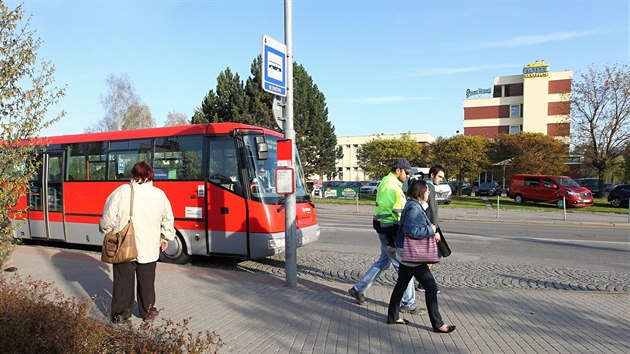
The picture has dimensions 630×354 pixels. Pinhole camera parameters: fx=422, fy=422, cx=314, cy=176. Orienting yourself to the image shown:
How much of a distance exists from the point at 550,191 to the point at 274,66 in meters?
25.5

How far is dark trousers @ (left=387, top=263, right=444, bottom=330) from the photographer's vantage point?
4617 millimetres

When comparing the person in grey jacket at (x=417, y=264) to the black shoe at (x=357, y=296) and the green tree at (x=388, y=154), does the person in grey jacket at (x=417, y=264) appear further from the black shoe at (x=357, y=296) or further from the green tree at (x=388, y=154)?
the green tree at (x=388, y=154)

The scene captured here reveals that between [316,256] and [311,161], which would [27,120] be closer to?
[316,256]

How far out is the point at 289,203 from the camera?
644 cm

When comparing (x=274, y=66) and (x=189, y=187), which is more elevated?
(x=274, y=66)

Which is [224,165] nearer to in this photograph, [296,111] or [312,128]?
[296,111]

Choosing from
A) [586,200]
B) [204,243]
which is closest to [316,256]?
[204,243]

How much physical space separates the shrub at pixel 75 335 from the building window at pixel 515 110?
74847mm

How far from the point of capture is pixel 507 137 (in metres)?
43.0

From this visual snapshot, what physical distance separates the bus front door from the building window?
71263mm

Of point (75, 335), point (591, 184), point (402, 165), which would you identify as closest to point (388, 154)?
point (591, 184)

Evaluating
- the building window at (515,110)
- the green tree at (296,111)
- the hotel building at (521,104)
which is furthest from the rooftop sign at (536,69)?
the green tree at (296,111)

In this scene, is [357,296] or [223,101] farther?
[223,101]

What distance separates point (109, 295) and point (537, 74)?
73379mm
